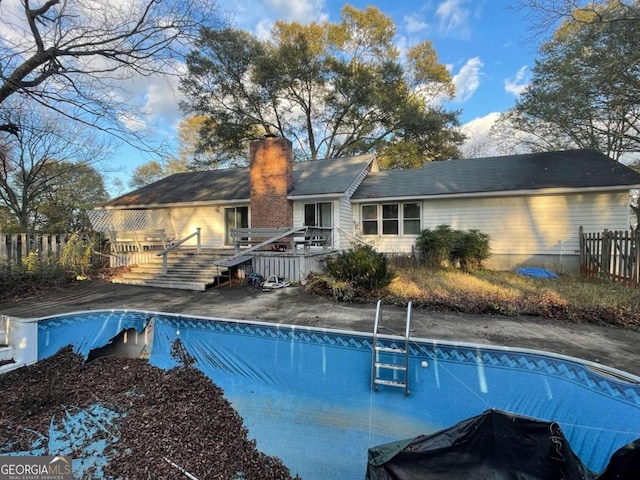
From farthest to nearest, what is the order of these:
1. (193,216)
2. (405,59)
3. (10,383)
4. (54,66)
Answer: (405,59), (193,216), (54,66), (10,383)

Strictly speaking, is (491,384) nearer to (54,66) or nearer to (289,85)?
(54,66)

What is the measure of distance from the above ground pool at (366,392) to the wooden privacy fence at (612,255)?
20.9ft

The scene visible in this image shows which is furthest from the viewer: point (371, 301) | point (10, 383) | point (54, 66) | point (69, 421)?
point (54, 66)

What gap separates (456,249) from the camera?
38.2 feet

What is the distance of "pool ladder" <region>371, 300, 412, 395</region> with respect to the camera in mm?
4375

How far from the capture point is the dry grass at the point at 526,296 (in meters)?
6.38

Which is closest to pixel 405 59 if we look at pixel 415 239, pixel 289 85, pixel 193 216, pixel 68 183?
pixel 289 85

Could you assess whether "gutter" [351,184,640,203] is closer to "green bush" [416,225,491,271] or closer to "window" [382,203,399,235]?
"window" [382,203,399,235]

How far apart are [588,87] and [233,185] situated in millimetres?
17322

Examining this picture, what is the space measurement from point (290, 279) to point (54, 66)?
8393 mm

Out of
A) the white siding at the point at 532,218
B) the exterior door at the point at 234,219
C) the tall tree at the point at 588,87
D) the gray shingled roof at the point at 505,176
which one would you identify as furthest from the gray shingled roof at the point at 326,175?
the tall tree at the point at 588,87

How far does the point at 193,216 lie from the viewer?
15.9 meters
